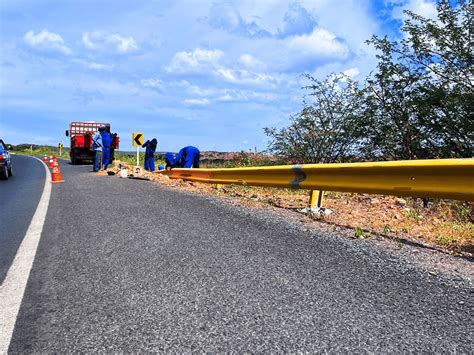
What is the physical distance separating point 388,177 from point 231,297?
10.0 ft

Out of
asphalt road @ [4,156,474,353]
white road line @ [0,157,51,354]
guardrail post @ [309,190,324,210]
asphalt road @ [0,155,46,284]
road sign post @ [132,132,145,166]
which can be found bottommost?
asphalt road @ [0,155,46,284]

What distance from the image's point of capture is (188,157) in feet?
46.6

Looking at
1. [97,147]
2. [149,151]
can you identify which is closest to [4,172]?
[97,147]

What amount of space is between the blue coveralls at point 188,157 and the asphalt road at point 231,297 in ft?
30.0

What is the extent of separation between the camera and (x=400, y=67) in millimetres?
10375

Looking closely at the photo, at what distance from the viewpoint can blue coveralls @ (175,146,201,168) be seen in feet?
46.5

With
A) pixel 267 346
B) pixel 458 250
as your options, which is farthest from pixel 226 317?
pixel 458 250

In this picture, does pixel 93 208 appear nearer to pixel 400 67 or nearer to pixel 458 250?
pixel 458 250

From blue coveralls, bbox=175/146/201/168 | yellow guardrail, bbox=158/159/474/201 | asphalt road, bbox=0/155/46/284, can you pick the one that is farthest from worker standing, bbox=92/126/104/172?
yellow guardrail, bbox=158/159/474/201

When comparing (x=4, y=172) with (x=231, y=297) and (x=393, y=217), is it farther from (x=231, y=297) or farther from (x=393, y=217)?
(x=231, y=297)

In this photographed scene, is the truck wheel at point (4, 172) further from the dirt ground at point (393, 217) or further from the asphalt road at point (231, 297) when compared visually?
the asphalt road at point (231, 297)

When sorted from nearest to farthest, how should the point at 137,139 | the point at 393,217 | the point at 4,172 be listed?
the point at 393,217 → the point at 4,172 → the point at 137,139

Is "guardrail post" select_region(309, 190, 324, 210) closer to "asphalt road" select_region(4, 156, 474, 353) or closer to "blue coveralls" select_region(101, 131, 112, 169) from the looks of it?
"asphalt road" select_region(4, 156, 474, 353)

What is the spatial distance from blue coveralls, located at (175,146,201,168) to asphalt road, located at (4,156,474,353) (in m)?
9.16
